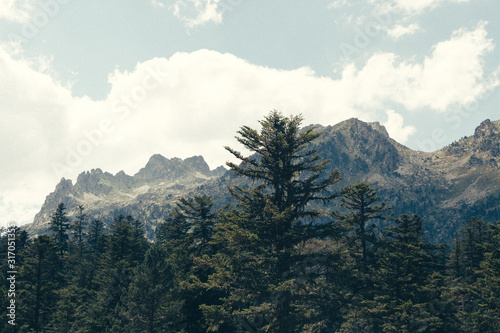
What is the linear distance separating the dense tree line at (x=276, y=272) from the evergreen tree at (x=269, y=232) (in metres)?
0.07

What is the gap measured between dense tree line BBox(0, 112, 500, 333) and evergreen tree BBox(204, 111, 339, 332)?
7 centimetres

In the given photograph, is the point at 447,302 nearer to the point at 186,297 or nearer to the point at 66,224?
the point at 186,297

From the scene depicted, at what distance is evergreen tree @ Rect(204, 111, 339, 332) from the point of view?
18812 mm

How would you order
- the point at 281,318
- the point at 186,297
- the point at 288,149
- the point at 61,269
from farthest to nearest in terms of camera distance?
the point at 61,269 → the point at 186,297 → the point at 288,149 → the point at 281,318

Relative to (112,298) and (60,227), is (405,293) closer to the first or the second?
(112,298)

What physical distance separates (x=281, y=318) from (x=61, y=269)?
5059cm

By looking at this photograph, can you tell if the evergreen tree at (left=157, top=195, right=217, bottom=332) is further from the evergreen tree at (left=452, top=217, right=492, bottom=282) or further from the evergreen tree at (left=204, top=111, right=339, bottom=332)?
the evergreen tree at (left=452, top=217, right=492, bottom=282)

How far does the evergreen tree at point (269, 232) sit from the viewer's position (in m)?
18.8

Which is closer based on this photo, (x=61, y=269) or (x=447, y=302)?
(x=447, y=302)

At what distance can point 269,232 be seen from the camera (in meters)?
20.0

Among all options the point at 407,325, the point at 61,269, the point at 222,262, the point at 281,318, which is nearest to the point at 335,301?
the point at 281,318

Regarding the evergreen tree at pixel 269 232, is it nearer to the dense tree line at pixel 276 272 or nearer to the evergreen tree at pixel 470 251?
the dense tree line at pixel 276 272

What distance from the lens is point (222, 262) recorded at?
19812mm

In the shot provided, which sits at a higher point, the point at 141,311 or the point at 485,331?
the point at 141,311
